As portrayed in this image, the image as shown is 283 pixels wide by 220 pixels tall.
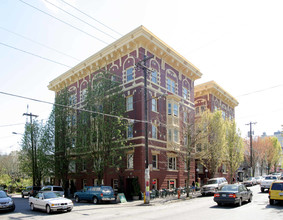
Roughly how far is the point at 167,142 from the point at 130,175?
6069 millimetres

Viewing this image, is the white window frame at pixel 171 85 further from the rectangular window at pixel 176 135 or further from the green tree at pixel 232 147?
the green tree at pixel 232 147

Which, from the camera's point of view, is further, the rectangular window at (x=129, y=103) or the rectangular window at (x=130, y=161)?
the rectangular window at (x=129, y=103)

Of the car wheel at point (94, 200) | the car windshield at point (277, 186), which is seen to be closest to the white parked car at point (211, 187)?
the car windshield at point (277, 186)

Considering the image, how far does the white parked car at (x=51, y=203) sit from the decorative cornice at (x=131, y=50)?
60.2ft

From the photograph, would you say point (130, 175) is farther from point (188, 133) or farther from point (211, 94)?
point (211, 94)

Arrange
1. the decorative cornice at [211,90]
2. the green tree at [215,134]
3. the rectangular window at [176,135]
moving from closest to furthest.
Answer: the rectangular window at [176,135] → the green tree at [215,134] → the decorative cornice at [211,90]

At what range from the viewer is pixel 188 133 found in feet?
92.5

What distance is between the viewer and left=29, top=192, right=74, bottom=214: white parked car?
1698cm

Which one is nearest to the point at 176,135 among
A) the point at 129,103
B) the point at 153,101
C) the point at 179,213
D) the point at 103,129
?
the point at 153,101

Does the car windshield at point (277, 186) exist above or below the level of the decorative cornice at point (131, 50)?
below

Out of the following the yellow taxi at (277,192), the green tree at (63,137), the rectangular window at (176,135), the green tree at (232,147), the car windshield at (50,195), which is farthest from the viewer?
the green tree at (232,147)

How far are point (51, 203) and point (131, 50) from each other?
63.4ft

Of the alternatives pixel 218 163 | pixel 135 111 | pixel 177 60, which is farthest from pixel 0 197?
pixel 218 163

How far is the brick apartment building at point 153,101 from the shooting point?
28906 mm
